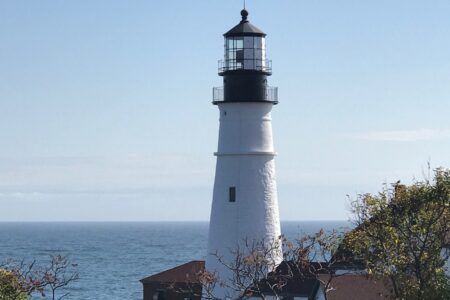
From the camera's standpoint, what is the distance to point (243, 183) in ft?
134

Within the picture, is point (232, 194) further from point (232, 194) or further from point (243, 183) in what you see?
point (243, 183)

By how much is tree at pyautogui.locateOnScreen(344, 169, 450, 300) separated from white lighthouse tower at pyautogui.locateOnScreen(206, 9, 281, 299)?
10452mm

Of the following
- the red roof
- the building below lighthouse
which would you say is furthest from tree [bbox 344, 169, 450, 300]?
the building below lighthouse

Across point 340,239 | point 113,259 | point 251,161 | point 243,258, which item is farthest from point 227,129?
point 113,259

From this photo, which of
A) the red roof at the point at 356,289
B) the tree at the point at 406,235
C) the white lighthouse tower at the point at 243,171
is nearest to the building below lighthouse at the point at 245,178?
the white lighthouse tower at the point at 243,171

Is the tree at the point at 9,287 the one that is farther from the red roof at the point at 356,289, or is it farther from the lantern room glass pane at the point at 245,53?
the lantern room glass pane at the point at 245,53

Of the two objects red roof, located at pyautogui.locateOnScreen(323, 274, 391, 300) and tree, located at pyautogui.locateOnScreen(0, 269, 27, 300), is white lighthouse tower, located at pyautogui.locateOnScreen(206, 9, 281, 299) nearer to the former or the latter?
red roof, located at pyautogui.locateOnScreen(323, 274, 391, 300)

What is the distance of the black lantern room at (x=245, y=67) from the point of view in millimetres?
41250

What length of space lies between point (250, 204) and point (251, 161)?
1.91 meters

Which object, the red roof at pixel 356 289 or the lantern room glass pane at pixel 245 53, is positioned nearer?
the red roof at pixel 356 289

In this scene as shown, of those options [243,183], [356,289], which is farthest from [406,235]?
[243,183]

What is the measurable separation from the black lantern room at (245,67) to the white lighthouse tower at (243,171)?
0.15 feet

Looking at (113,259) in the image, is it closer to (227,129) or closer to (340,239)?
(227,129)

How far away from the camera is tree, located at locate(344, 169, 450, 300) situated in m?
29.1
